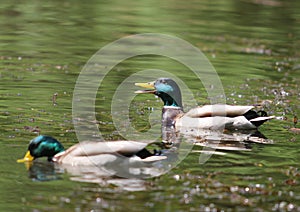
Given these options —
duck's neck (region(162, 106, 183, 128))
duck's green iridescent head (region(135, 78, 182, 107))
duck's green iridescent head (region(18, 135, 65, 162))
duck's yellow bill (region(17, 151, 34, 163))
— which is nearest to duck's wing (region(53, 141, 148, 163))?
duck's green iridescent head (region(18, 135, 65, 162))

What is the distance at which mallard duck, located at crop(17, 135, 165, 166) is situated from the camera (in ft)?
31.3

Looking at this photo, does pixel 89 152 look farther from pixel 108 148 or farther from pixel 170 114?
pixel 170 114

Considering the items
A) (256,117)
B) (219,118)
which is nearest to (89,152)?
(219,118)

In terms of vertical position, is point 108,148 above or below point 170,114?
below

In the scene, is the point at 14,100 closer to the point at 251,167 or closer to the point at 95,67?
the point at 95,67

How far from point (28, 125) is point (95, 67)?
17.7ft

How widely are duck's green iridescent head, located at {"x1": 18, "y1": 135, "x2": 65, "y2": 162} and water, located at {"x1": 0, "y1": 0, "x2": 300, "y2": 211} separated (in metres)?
0.17

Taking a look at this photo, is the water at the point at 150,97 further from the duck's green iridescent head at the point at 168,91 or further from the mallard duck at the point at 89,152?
the duck's green iridescent head at the point at 168,91

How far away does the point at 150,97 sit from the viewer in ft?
49.0

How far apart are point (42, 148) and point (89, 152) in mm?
660

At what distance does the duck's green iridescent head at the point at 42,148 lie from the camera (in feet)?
32.1

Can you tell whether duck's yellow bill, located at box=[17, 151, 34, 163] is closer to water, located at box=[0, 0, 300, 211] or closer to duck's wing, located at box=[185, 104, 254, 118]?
water, located at box=[0, 0, 300, 211]

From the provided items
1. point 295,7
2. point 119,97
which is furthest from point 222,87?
point 295,7

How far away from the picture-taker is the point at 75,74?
52.7ft
